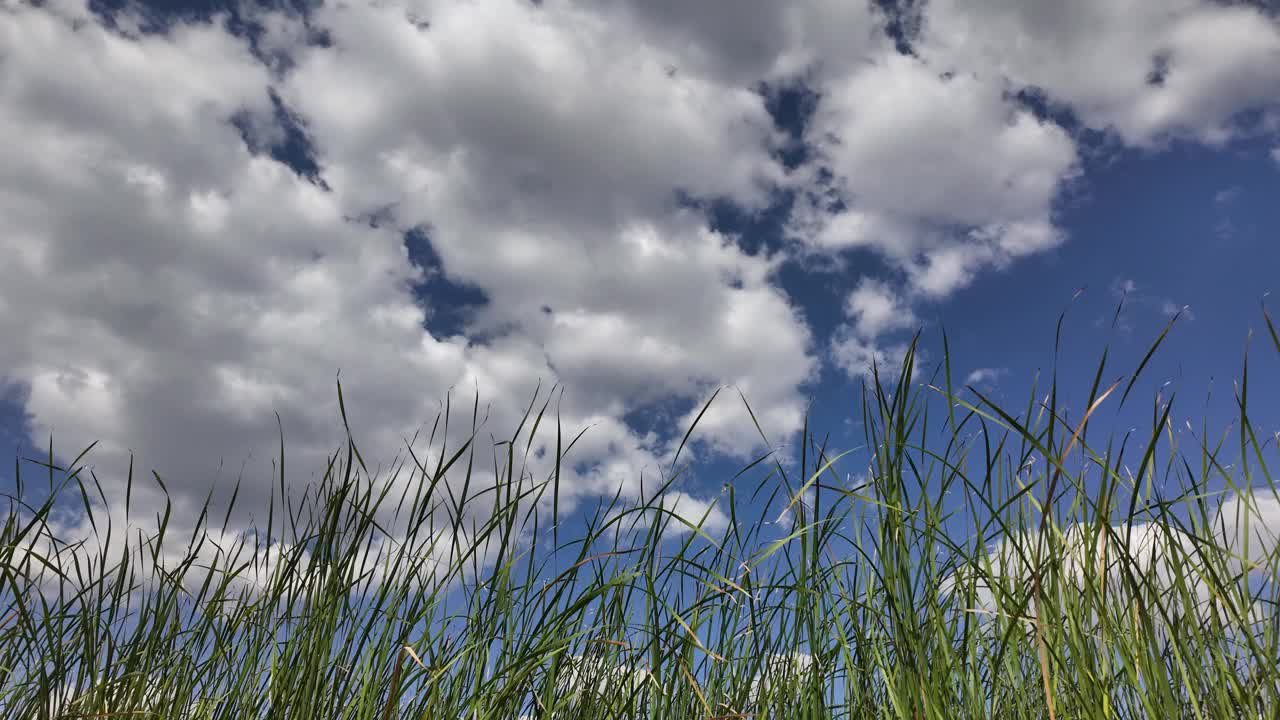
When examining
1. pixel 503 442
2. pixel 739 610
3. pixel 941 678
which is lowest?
pixel 941 678

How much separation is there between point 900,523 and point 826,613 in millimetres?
484

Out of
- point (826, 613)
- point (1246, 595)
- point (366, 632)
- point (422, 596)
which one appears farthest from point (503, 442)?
point (1246, 595)

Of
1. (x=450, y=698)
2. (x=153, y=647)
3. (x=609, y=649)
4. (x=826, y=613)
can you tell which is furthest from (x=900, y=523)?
(x=153, y=647)

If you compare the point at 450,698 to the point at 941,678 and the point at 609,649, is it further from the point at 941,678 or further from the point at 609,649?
the point at 941,678

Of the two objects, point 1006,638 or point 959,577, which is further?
point 959,577

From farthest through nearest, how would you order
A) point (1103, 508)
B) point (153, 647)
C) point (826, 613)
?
point (153, 647)
point (826, 613)
point (1103, 508)

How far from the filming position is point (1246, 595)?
1.75 meters

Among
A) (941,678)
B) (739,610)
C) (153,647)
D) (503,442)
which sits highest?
(503,442)

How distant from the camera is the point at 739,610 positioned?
2.19 meters

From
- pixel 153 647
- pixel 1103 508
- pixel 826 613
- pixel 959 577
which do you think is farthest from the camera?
pixel 153 647

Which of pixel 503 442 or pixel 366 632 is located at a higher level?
pixel 503 442

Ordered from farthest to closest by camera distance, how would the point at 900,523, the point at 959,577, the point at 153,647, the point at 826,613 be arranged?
the point at 153,647 → the point at 826,613 → the point at 959,577 → the point at 900,523

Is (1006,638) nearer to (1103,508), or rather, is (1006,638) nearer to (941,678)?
(941,678)

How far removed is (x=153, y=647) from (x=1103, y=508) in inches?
89.8
